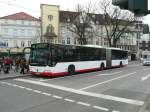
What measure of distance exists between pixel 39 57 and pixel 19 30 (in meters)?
51.0

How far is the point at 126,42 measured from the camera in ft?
313

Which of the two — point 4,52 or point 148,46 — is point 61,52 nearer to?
point 4,52

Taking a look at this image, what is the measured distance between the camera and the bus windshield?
63.4 feet

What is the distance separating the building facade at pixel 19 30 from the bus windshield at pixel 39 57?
48118 mm

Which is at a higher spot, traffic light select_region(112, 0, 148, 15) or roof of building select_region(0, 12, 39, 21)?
roof of building select_region(0, 12, 39, 21)

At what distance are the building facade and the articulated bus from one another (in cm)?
4455

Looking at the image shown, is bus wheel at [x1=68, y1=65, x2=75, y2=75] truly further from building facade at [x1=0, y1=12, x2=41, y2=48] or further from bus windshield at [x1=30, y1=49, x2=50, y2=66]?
building facade at [x1=0, y1=12, x2=41, y2=48]

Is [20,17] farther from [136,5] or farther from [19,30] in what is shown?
[136,5]

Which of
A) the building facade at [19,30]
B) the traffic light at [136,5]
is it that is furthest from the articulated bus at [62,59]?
the building facade at [19,30]

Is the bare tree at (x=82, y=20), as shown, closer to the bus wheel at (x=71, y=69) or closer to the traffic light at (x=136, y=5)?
the bus wheel at (x=71, y=69)

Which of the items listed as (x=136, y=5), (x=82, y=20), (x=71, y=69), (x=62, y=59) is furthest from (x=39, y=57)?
(x=82, y=20)

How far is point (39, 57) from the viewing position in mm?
19734

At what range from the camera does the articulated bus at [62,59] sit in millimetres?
19312

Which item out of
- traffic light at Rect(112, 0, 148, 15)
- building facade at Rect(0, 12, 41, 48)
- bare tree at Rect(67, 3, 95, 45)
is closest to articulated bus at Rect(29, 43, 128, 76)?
traffic light at Rect(112, 0, 148, 15)
